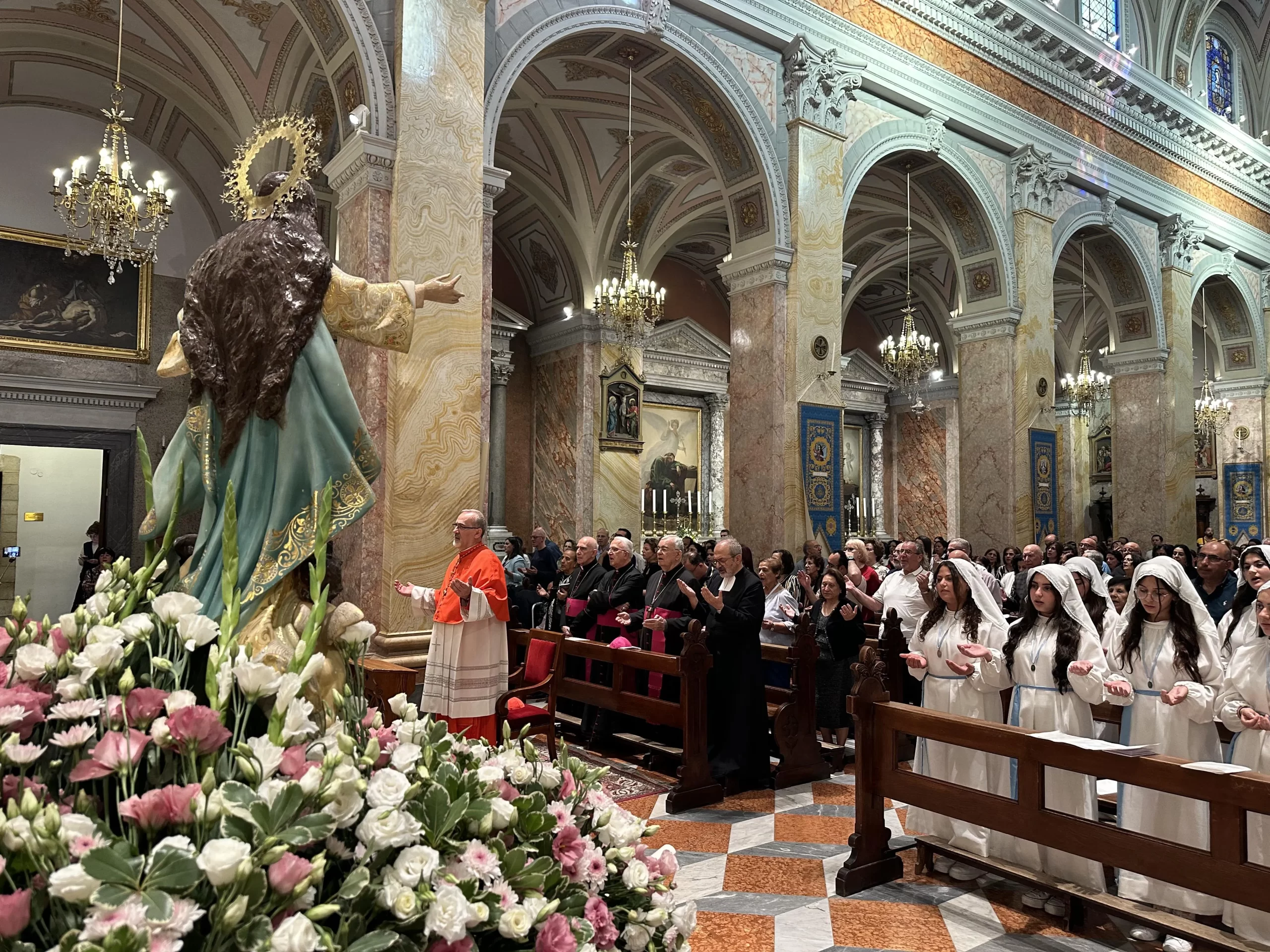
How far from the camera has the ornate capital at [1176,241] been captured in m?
17.2

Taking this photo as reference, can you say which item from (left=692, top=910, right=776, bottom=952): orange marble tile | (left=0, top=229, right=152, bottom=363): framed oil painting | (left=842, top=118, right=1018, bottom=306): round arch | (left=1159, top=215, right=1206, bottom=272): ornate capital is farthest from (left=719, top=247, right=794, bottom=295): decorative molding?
(left=1159, top=215, right=1206, bottom=272): ornate capital

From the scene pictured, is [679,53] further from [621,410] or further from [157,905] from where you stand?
[157,905]

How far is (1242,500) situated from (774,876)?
2262 centimetres

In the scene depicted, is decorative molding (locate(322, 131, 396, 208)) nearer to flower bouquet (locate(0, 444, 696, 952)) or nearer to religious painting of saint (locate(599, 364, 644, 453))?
flower bouquet (locate(0, 444, 696, 952))

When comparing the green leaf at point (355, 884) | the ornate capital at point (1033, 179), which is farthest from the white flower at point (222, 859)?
the ornate capital at point (1033, 179)

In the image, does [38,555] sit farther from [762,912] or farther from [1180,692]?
[1180,692]

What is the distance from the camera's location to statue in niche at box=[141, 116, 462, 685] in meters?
2.65

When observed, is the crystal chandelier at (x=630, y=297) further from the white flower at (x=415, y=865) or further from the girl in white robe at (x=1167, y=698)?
the white flower at (x=415, y=865)

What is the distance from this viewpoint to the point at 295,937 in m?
0.88

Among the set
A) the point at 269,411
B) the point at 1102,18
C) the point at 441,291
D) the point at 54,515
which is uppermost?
the point at 1102,18

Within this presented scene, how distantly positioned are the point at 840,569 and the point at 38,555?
10696mm

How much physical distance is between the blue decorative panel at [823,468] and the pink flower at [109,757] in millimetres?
9814

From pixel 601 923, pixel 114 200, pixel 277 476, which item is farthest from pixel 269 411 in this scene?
pixel 114 200

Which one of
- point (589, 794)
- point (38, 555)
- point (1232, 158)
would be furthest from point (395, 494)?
point (1232, 158)
